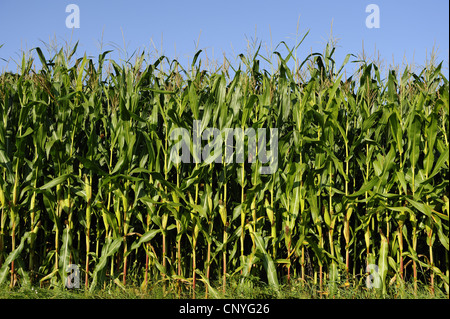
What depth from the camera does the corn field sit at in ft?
13.2

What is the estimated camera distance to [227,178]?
4133mm

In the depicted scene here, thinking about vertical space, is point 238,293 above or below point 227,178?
below

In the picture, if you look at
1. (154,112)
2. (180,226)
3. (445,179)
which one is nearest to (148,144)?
(154,112)

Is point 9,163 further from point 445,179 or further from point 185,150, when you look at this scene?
point 445,179

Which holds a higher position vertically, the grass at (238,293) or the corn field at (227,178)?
the corn field at (227,178)

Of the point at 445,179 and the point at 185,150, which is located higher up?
the point at 185,150

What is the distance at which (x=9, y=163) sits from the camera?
4.21m

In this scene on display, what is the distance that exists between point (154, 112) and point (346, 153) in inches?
78.3

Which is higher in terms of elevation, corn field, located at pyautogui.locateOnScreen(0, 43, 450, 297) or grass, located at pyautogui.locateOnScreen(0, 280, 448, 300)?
corn field, located at pyautogui.locateOnScreen(0, 43, 450, 297)

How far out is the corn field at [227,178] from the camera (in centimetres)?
402
